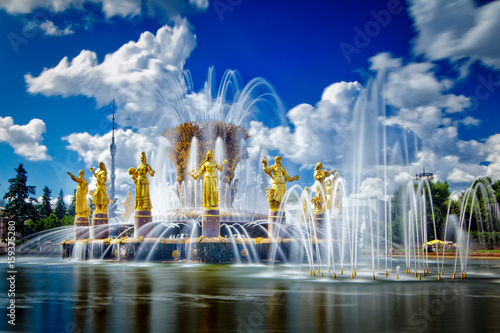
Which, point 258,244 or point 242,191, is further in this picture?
point 242,191

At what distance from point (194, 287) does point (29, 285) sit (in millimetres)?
4961

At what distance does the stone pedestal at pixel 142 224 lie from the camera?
24.0m

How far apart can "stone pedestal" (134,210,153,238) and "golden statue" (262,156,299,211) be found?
603cm

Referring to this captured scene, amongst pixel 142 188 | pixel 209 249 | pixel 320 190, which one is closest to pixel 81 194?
pixel 142 188

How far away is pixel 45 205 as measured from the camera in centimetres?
6931

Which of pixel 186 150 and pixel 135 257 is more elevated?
pixel 186 150

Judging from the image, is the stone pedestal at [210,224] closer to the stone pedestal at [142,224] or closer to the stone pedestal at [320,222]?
the stone pedestal at [142,224]

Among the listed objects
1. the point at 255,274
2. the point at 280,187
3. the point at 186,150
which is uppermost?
the point at 186,150

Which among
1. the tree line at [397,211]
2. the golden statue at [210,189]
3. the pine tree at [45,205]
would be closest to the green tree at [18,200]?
the tree line at [397,211]

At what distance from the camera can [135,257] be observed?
23.0 m

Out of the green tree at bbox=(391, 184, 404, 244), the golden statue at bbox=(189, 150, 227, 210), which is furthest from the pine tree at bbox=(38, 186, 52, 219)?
the golden statue at bbox=(189, 150, 227, 210)

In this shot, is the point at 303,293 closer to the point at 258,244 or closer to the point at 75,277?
the point at 75,277

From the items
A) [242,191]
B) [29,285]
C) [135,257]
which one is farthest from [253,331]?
[242,191]

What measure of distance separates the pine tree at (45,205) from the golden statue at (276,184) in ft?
171
